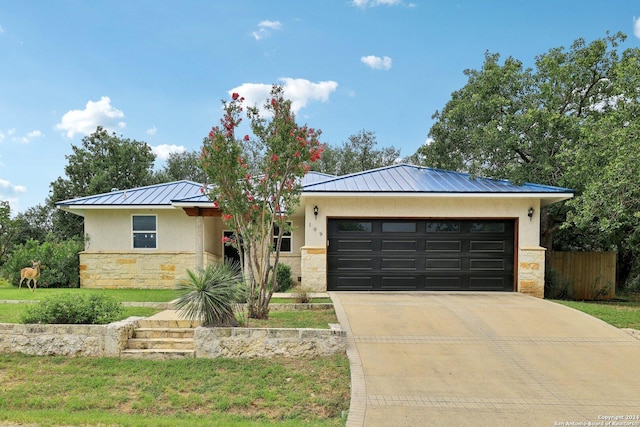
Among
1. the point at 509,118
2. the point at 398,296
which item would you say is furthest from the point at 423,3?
the point at 398,296

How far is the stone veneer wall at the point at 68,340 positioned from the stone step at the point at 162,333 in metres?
0.54

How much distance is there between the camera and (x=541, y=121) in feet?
44.0

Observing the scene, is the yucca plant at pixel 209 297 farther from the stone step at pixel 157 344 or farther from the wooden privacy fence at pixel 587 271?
the wooden privacy fence at pixel 587 271

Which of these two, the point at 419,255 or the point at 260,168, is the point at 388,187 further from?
the point at 260,168

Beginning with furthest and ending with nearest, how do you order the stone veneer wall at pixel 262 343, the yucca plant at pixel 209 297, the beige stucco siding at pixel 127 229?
the beige stucco siding at pixel 127 229 < the yucca plant at pixel 209 297 < the stone veneer wall at pixel 262 343

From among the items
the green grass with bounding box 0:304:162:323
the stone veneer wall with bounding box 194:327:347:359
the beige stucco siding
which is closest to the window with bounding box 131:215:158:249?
the beige stucco siding

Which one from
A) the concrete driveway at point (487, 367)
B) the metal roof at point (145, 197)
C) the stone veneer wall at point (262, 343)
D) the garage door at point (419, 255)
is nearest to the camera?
A: the concrete driveway at point (487, 367)

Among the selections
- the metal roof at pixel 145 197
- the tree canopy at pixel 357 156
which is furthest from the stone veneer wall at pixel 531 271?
the tree canopy at pixel 357 156

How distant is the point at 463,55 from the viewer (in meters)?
16.0

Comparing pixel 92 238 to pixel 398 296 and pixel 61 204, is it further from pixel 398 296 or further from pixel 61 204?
pixel 398 296

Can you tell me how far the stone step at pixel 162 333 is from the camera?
24.2 ft

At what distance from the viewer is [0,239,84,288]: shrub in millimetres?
15062

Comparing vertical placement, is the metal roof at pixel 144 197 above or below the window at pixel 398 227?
above

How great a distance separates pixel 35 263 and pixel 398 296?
12793 millimetres
